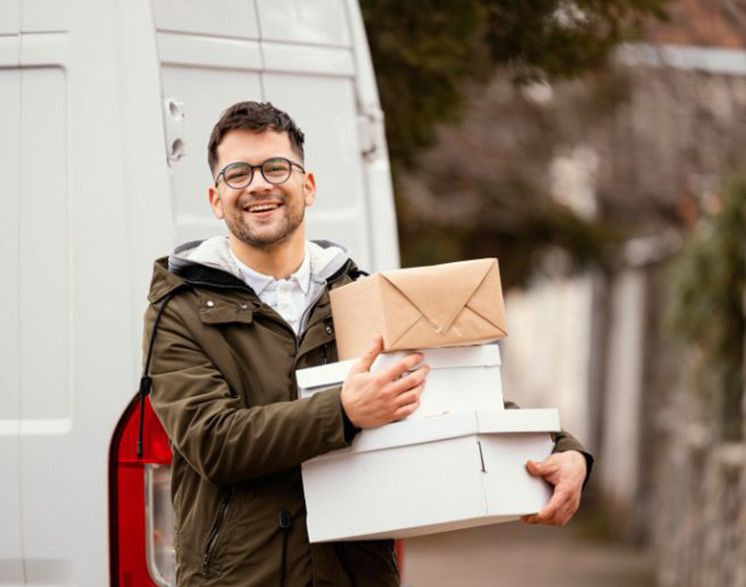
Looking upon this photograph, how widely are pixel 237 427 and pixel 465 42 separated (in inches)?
134

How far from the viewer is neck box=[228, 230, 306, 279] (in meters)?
3.67

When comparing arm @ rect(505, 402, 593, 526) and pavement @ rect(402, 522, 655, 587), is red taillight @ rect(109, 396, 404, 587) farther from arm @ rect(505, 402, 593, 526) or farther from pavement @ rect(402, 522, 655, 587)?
pavement @ rect(402, 522, 655, 587)

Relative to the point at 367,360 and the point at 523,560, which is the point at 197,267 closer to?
the point at 367,360

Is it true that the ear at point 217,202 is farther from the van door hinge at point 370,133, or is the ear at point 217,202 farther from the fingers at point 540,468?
the van door hinge at point 370,133

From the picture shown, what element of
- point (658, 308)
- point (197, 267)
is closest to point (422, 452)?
point (197, 267)

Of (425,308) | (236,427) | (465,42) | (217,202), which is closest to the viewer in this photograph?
(236,427)

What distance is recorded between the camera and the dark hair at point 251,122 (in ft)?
11.8

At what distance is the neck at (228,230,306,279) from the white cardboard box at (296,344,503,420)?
312 mm

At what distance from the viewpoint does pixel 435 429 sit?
347 centimetres

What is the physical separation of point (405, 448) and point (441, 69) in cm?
344

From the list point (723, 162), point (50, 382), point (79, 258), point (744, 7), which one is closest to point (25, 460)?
point (50, 382)

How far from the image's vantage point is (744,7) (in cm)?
683

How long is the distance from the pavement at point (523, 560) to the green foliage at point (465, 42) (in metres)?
5.59

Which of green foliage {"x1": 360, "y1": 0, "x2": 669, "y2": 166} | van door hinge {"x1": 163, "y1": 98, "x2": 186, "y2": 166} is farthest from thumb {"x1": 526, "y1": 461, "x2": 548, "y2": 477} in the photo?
green foliage {"x1": 360, "y1": 0, "x2": 669, "y2": 166}
